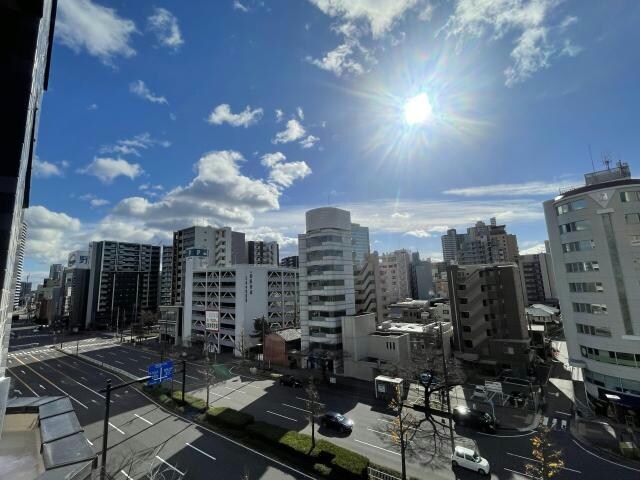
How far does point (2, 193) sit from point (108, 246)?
133890 mm

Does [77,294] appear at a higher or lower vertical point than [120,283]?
lower

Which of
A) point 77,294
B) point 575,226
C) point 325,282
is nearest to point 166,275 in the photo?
point 77,294

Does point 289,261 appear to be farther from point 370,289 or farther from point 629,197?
point 629,197

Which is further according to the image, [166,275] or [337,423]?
[166,275]

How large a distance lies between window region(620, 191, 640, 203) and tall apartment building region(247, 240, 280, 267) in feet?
415

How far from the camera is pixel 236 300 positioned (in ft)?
212

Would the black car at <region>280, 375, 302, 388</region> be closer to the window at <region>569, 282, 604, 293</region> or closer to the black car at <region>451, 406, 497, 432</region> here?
the black car at <region>451, 406, 497, 432</region>

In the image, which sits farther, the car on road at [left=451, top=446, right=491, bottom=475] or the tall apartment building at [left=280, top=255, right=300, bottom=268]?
the tall apartment building at [left=280, top=255, right=300, bottom=268]

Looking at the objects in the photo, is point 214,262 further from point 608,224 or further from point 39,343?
point 608,224

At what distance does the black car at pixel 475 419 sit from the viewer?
91.7ft

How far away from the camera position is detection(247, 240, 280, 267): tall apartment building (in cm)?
14400

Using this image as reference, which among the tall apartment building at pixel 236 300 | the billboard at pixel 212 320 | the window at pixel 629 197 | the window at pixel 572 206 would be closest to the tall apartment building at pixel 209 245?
the tall apartment building at pixel 236 300

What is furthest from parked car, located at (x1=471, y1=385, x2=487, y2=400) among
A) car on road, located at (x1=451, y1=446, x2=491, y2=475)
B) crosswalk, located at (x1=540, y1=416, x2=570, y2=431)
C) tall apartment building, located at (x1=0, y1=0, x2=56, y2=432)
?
tall apartment building, located at (x1=0, y1=0, x2=56, y2=432)

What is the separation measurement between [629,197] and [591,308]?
1266 centimetres
